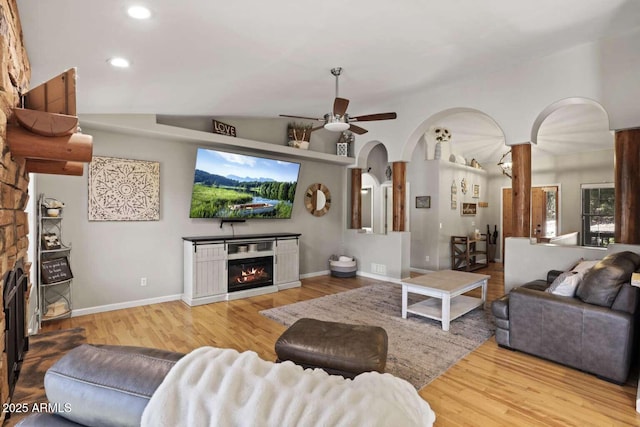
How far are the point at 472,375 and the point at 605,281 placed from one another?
1.31 meters

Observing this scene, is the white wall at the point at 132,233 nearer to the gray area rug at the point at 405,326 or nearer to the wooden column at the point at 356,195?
the gray area rug at the point at 405,326

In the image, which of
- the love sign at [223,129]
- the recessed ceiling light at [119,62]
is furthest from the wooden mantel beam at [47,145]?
the love sign at [223,129]

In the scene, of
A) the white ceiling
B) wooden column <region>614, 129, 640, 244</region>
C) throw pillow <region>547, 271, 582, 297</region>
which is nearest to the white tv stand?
the white ceiling

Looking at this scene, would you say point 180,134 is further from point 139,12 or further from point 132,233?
point 139,12

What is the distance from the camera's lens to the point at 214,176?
4.74 metres

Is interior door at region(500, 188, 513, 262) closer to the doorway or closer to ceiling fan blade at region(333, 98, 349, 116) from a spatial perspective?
→ the doorway

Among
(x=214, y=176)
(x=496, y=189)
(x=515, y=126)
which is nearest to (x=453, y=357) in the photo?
(x=515, y=126)

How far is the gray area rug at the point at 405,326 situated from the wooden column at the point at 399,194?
1238 mm

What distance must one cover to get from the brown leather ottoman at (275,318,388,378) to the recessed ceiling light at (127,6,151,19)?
89.1 inches

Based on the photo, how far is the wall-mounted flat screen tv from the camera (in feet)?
15.3

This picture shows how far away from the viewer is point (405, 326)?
3633mm

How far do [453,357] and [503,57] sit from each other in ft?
10.7

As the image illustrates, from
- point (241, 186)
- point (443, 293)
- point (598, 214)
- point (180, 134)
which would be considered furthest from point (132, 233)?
point (598, 214)

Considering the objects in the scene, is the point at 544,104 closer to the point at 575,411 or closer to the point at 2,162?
the point at 575,411
